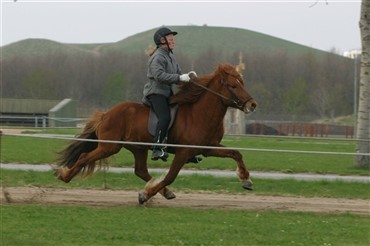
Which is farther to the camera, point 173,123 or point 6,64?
point 6,64

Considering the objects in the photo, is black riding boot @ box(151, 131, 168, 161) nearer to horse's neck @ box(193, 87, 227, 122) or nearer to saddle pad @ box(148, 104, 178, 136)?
saddle pad @ box(148, 104, 178, 136)

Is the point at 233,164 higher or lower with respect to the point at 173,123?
lower

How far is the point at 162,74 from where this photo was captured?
12086 millimetres

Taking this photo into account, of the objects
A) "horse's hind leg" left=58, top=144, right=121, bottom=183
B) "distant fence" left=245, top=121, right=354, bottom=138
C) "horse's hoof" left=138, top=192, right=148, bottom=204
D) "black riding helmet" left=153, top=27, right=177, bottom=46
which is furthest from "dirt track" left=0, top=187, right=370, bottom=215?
"distant fence" left=245, top=121, right=354, bottom=138

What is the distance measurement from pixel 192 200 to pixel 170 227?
11.1ft

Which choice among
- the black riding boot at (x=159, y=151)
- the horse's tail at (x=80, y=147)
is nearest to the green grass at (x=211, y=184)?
the horse's tail at (x=80, y=147)

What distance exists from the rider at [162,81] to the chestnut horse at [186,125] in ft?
0.68

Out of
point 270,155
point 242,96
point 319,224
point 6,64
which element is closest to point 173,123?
point 242,96

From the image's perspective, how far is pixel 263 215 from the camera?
458 inches

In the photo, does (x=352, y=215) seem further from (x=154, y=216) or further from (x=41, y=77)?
(x=41, y=77)

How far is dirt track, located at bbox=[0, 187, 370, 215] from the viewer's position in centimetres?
1270

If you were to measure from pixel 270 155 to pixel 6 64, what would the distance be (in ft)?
256

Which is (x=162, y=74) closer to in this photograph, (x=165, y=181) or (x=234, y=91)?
(x=234, y=91)

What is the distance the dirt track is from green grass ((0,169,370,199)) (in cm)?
83
